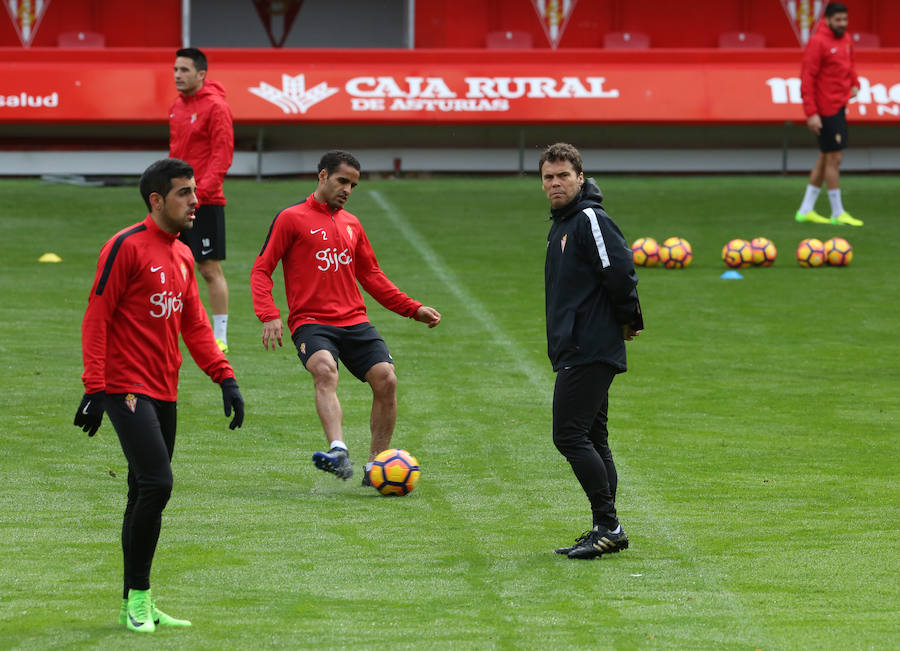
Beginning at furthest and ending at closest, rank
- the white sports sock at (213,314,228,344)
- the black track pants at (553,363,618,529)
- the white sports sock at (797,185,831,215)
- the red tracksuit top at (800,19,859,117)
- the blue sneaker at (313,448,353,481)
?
the white sports sock at (797,185,831,215)
the red tracksuit top at (800,19,859,117)
the white sports sock at (213,314,228,344)
the blue sneaker at (313,448,353,481)
the black track pants at (553,363,618,529)

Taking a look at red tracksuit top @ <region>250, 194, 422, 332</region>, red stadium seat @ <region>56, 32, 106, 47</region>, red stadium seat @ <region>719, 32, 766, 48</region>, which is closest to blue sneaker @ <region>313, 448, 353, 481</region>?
red tracksuit top @ <region>250, 194, 422, 332</region>

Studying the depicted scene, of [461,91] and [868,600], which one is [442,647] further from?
[461,91]

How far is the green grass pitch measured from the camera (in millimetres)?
6684

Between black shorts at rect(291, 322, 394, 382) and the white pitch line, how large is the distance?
3357 mm

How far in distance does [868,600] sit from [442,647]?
203 cm

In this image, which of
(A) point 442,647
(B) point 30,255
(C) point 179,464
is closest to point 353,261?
(C) point 179,464

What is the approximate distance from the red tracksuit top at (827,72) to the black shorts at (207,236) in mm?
10017

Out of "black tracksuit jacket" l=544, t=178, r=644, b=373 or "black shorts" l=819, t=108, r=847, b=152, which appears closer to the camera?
"black tracksuit jacket" l=544, t=178, r=644, b=373

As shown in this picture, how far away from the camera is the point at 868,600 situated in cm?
691

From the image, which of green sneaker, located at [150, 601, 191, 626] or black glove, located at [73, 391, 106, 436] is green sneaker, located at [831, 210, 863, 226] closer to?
green sneaker, located at [150, 601, 191, 626]

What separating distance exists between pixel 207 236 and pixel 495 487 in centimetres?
486

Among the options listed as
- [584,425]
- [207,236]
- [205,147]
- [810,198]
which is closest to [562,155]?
[584,425]

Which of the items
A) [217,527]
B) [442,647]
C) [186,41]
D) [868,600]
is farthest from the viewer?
[186,41]

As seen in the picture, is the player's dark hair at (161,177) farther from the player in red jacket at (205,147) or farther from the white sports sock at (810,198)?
the white sports sock at (810,198)
